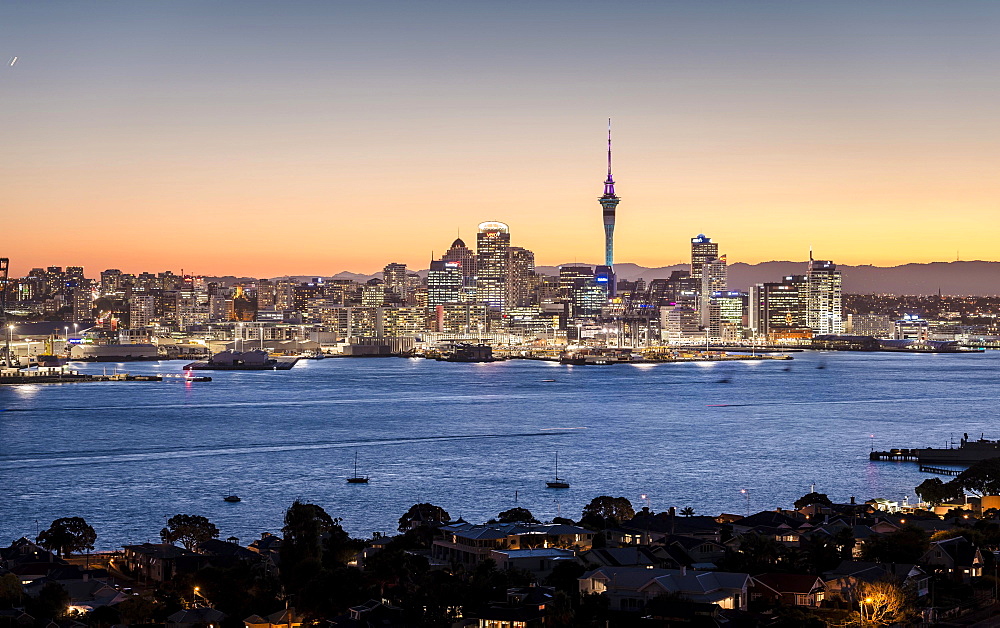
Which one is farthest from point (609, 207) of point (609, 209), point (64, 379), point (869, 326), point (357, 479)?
point (357, 479)

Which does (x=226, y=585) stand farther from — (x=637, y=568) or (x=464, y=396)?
(x=464, y=396)

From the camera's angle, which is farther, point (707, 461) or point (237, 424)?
point (237, 424)

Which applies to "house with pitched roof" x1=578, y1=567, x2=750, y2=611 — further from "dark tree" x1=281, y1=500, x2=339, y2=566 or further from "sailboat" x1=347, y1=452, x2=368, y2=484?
"sailboat" x1=347, y1=452, x2=368, y2=484

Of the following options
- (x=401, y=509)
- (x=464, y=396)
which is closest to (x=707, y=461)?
(x=401, y=509)

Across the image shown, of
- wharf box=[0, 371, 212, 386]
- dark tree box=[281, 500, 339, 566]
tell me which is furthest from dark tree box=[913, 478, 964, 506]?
wharf box=[0, 371, 212, 386]

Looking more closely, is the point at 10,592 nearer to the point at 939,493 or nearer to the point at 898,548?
the point at 898,548

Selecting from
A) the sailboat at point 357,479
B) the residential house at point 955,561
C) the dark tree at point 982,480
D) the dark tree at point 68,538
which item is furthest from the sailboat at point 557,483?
the residential house at point 955,561
